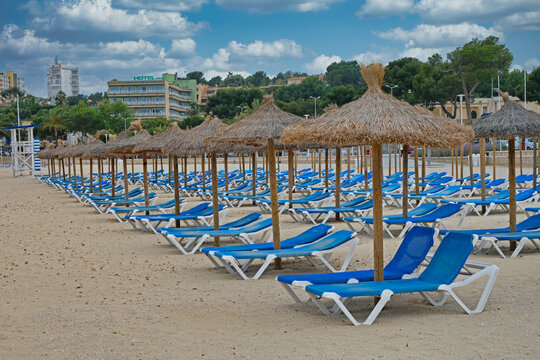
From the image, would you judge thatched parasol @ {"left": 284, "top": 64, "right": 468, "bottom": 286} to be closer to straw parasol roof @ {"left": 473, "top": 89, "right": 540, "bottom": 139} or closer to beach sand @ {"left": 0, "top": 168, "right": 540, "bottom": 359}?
beach sand @ {"left": 0, "top": 168, "right": 540, "bottom": 359}

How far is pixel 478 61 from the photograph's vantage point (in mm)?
53844

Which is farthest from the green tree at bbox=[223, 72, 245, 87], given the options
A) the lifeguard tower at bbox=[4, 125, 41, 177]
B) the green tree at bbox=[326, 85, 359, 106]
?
the lifeguard tower at bbox=[4, 125, 41, 177]

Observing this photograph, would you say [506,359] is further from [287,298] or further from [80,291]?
[80,291]

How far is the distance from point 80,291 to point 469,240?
4.10m

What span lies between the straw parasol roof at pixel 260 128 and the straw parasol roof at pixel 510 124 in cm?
288

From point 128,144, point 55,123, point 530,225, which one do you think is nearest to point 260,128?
point 530,225

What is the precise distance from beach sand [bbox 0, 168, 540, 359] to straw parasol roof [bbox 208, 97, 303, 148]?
168 centimetres

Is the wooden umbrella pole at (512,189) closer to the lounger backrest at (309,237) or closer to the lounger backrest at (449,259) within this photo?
the lounger backrest at (309,237)

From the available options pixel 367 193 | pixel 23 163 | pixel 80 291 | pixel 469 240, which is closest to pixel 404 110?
pixel 469 240

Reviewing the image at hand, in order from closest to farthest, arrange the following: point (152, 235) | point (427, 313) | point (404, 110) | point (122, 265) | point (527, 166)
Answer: point (427, 313), point (404, 110), point (122, 265), point (152, 235), point (527, 166)

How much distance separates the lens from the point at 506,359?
466cm

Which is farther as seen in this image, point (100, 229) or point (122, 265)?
point (100, 229)

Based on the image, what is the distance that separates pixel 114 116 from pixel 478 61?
48.0m

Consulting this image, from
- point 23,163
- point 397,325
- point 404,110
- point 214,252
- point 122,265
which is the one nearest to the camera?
point 397,325
